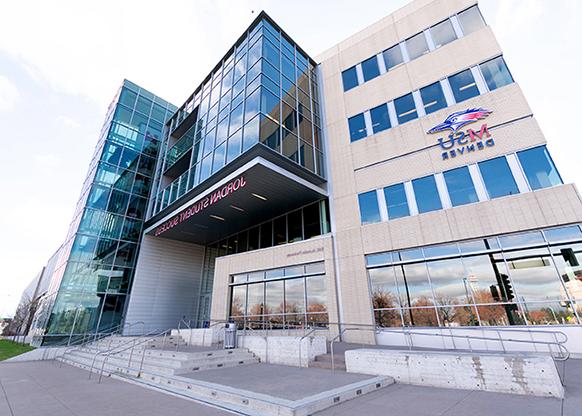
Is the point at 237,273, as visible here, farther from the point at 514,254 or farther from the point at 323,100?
the point at 514,254

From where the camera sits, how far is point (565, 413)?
4.50 metres

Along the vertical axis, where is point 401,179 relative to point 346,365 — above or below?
above

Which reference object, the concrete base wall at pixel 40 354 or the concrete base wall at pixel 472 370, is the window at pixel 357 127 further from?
the concrete base wall at pixel 40 354

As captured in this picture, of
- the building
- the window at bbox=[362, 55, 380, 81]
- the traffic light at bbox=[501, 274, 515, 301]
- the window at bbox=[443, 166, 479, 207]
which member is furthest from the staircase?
the window at bbox=[362, 55, 380, 81]

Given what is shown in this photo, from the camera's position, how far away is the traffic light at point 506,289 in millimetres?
10453

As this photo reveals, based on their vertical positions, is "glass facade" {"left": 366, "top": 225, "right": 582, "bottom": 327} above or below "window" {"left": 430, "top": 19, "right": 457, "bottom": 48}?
below

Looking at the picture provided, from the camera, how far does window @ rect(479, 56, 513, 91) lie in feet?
42.5

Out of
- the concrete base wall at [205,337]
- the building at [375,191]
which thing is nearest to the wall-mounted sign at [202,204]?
the building at [375,191]

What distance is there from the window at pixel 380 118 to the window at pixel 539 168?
6.63 metres

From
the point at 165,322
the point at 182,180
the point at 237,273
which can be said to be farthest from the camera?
the point at 165,322

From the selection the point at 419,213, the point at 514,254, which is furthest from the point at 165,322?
the point at 514,254

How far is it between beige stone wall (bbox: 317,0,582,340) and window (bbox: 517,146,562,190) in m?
0.35

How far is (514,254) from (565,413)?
25.4 feet

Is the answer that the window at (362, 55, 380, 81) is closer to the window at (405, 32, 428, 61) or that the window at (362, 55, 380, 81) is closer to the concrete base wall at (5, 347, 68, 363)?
the window at (405, 32, 428, 61)
